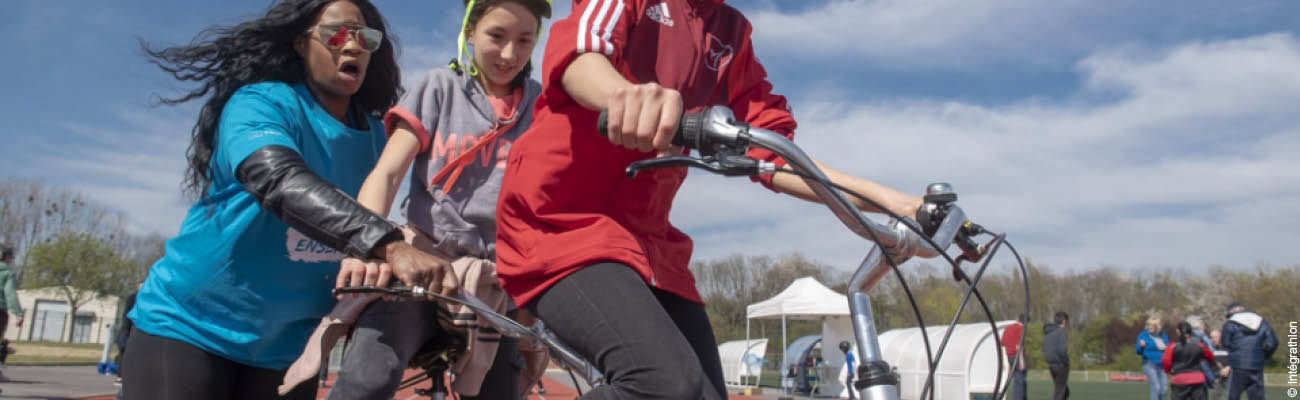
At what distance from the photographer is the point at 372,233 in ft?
6.49

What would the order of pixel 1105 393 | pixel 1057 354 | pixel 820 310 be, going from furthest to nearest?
pixel 1105 393 < pixel 820 310 < pixel 1057 354

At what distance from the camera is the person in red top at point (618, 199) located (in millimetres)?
1603

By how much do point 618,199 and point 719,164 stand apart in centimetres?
65

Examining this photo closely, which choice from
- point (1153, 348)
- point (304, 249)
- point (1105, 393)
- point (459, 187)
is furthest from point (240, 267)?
point (1105, 393)

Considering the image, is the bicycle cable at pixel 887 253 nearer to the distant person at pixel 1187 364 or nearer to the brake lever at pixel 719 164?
the brake lever at pixel 719 164

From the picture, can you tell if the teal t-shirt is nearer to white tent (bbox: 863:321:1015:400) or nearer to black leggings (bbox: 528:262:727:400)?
black leggings (bbox: 528:262:727:400)

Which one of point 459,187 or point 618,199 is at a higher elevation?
point 459,187

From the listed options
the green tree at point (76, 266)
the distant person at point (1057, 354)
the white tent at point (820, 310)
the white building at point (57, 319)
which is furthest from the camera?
the white building at point (57, 319)

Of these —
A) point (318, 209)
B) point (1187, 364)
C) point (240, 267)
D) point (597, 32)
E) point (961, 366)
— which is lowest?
point (961, 366)

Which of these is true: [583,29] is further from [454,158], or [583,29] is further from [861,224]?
[454,158]

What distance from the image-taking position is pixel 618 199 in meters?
1.91

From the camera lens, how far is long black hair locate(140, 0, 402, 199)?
2.75 m

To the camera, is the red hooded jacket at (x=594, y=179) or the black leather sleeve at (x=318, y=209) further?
the black leather sleeve at (x=318, y=209)

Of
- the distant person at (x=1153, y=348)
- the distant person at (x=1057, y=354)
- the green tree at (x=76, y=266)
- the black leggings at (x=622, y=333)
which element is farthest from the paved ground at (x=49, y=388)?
the green tree at (x=76, y=266)
